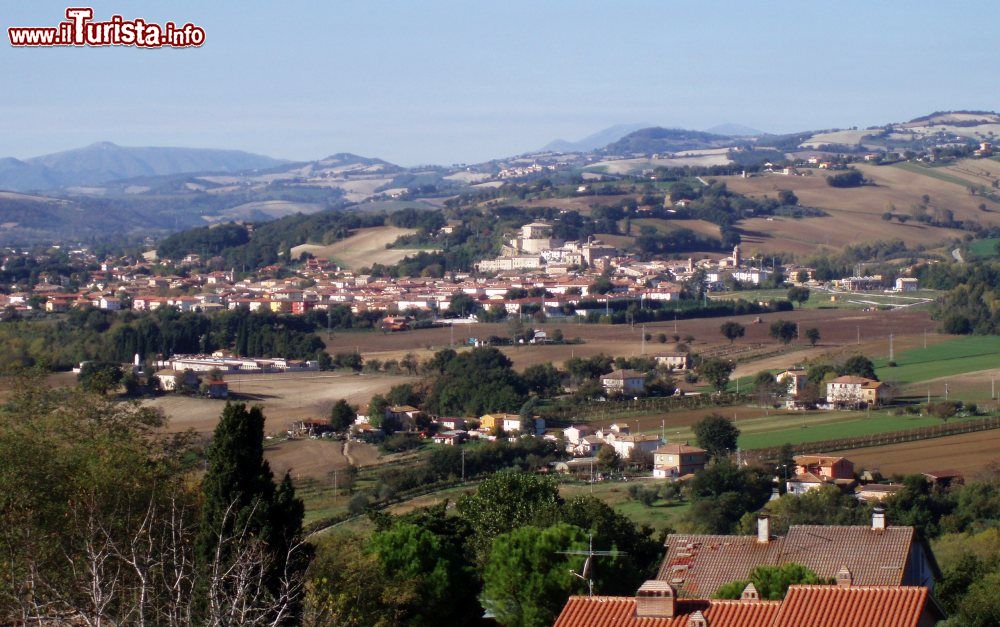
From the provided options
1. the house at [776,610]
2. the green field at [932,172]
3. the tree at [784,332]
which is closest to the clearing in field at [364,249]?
the green field at [932,172]

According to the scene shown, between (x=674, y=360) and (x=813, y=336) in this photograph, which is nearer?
(x=674, y=360)

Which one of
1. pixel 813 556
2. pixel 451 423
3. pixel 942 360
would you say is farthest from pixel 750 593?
pixel 942 360

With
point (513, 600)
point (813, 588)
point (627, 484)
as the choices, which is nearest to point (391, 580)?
point (513, 600)

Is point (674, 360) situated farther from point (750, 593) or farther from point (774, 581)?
point (750, 593)

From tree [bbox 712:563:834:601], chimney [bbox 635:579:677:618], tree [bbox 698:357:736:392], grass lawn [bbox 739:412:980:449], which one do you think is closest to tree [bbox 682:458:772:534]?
grass lawn [bbox 739:412:980:449]

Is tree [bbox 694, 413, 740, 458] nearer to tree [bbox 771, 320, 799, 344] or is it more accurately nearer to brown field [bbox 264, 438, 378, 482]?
brown field [bbox 264, 438, 378, 482]

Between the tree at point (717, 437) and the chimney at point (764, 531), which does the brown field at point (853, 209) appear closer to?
the tree at point (717, 437)
